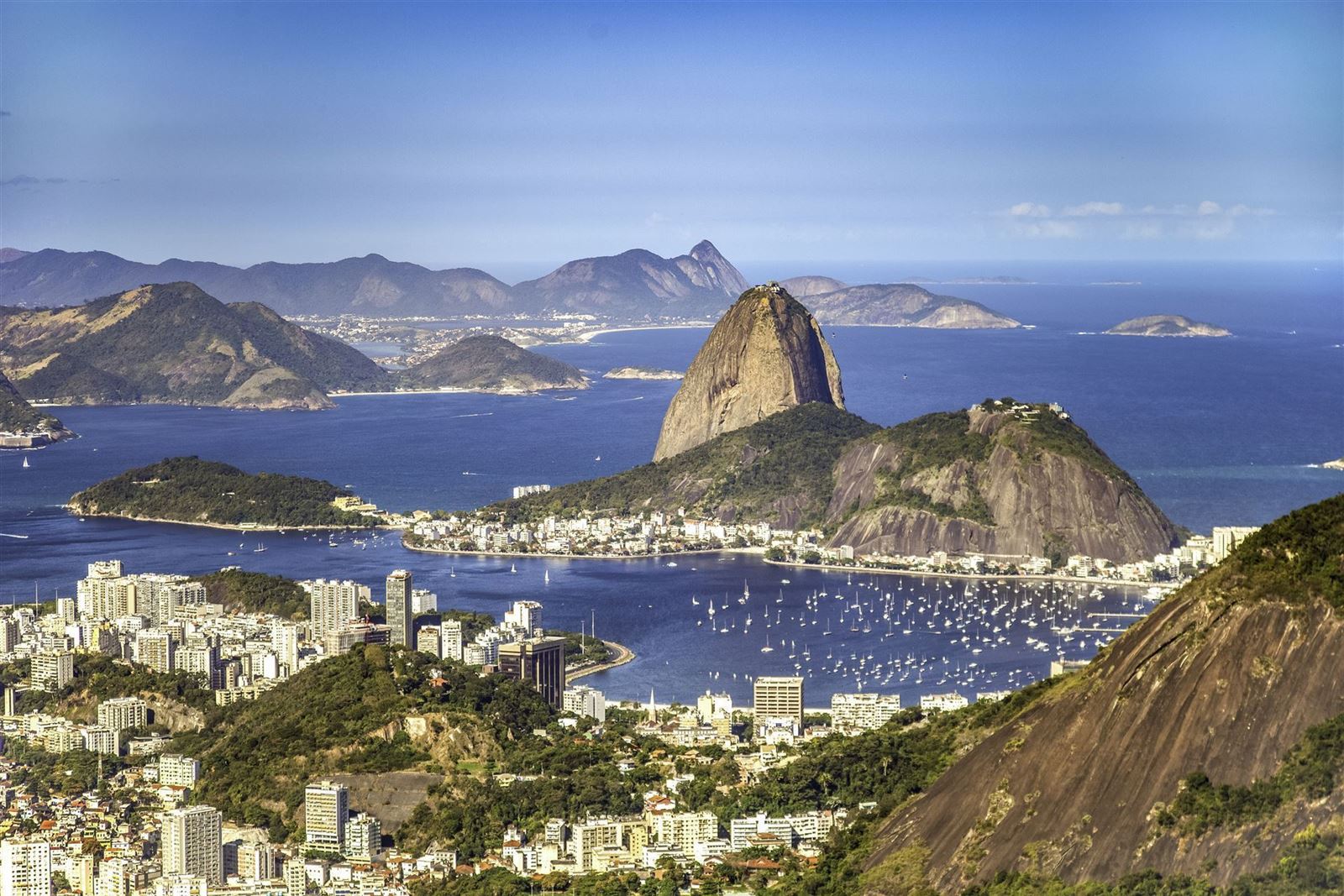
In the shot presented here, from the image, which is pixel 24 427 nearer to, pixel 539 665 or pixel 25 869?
pixel 539 665

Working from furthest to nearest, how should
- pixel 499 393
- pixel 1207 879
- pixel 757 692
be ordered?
1. pixel 499 393
2. pixel 757 692
3. pixel 1207 879

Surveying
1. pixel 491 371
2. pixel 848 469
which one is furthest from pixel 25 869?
pixel 491 371

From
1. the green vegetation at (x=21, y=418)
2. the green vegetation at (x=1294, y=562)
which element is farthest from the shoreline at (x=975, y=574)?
Result: the green vegetation at (x=21, y=418)

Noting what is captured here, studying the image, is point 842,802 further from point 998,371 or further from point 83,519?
point 998,371

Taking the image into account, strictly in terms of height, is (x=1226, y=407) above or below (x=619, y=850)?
above

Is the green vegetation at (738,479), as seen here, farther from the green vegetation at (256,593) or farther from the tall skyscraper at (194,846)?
the tall skyscraper at (194,846)

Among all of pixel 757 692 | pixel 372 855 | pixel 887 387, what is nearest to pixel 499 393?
pixel 887 387
